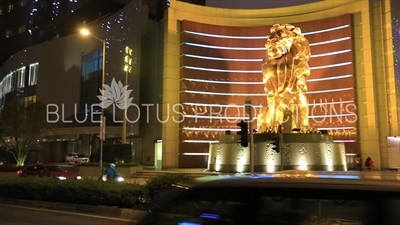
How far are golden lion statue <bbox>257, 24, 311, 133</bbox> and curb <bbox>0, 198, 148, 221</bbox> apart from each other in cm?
1350

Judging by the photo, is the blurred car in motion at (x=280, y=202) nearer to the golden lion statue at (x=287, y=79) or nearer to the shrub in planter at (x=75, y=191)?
the shrub in planter at (x=75, y=191)

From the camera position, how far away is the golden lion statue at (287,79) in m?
24.1

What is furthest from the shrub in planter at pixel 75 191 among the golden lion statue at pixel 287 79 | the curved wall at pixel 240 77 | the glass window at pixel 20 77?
the glass window at pixel 20 77

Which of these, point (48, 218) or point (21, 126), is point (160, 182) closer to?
point (48, 218)

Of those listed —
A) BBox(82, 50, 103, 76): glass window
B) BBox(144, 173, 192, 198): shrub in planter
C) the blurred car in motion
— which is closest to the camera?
the blurred car in motion

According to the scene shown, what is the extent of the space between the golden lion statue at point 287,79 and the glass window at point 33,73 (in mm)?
37474

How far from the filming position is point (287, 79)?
958 inches

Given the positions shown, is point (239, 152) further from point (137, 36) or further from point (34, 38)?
point (34, 38)

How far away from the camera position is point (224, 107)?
3541 centimetres

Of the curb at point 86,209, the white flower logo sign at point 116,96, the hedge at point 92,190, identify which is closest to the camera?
the curb at point 86,209

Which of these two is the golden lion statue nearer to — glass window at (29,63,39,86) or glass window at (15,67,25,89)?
glass window at (29,63,39,86)

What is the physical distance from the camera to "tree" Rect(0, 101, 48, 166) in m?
36.1

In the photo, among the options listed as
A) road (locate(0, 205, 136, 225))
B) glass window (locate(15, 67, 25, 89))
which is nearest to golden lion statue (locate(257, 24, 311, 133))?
road (locate(0, 205, 136, 225))

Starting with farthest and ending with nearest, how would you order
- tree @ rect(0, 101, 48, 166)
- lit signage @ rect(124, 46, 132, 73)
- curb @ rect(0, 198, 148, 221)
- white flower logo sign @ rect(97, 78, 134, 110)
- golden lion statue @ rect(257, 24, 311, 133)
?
1. lit signage @ rect(124, 46, 132, 73)
2. white flower logo sign @ rect(97, 78, 134, 110)
3. tree @ rect(0, 101, 48, 166)
4. golden lion statue @ rect(257, 24, 311, 133)
5. curb @ rect(0, 198, 148, 221)
